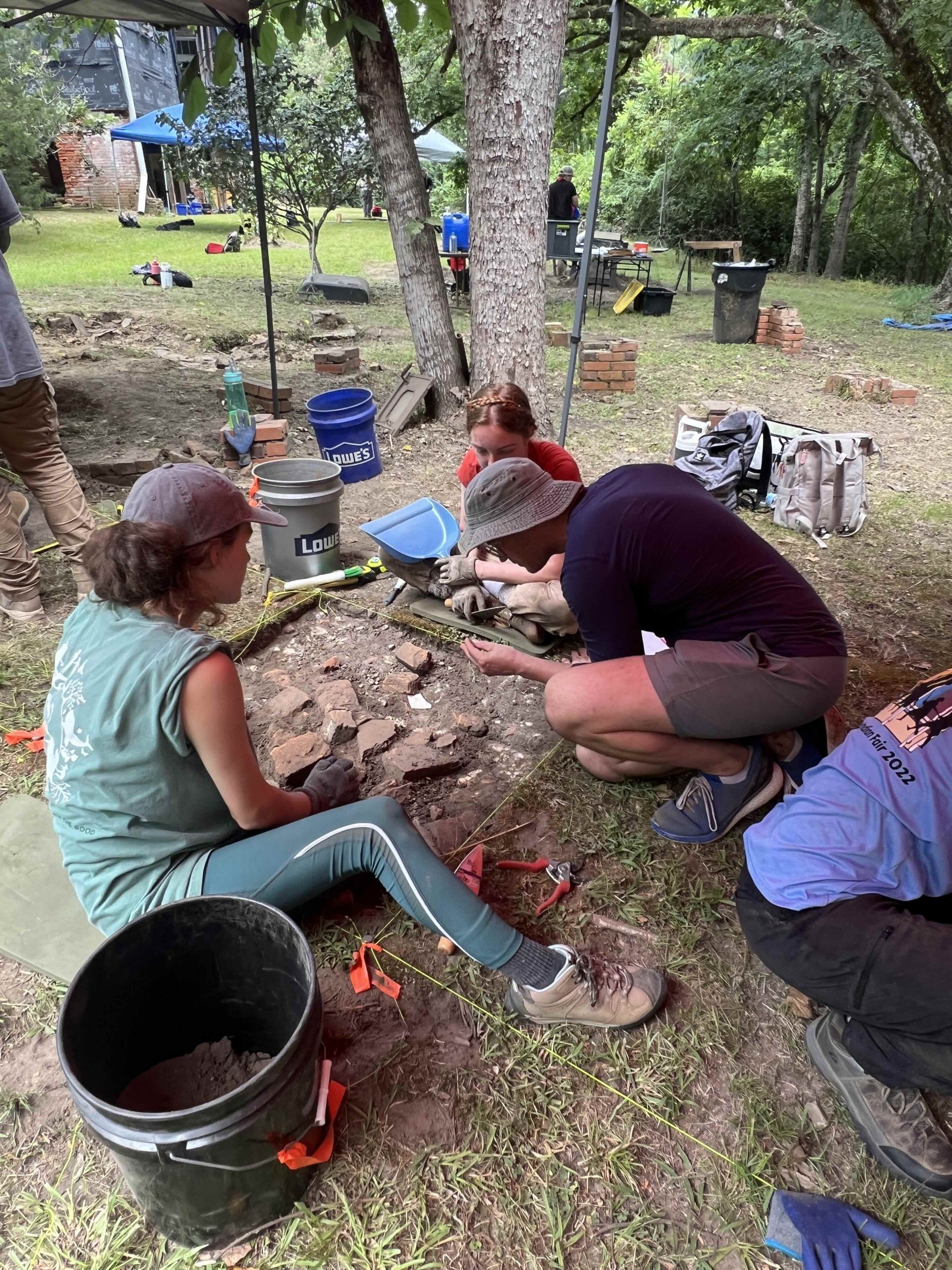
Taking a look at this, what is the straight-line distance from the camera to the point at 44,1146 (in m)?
1.65

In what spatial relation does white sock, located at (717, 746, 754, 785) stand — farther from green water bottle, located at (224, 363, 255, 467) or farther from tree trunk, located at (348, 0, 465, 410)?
tree trunk, located at (348, 0, 465, 410)

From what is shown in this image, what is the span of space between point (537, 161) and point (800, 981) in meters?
5.17

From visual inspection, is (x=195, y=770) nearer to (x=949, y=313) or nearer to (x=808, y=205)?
(x=949, y=313)

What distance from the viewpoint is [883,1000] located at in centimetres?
149

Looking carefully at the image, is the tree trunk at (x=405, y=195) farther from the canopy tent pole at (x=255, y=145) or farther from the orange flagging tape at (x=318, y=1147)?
the orange flagging tape at (x=318, y=1147)

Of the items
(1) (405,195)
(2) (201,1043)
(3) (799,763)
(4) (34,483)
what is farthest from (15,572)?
(1) (405,195)

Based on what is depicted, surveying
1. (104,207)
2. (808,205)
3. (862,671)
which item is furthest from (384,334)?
(104,207)

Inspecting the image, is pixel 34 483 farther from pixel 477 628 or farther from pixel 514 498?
pixel 514 498

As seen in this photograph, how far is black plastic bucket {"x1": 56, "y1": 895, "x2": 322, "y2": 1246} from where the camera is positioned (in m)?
1.23

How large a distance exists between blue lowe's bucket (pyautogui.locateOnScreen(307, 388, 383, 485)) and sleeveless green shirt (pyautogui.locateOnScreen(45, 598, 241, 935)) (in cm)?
368

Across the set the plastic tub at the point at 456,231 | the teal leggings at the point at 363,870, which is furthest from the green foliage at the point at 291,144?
the teal leggings at the point at 363,870

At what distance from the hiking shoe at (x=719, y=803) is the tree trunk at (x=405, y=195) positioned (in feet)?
16.4

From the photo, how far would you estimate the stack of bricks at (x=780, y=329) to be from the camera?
9.54 meters

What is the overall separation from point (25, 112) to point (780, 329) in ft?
53.5
